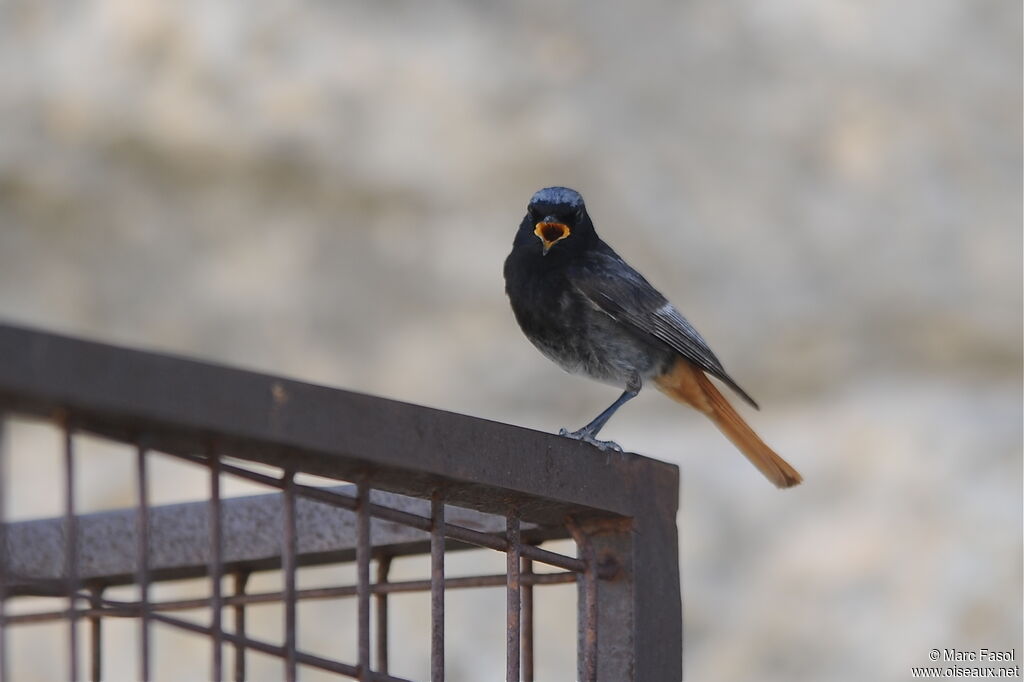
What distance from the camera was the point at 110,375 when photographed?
69.4 inches

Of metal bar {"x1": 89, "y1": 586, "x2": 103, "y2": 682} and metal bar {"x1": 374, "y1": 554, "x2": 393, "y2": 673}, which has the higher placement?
metal bar {"x1": 374, "y1": 554, "x2": 393, "y2": 673}

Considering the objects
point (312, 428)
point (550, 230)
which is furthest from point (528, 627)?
point (550, 230)

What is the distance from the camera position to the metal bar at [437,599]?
7.25ft

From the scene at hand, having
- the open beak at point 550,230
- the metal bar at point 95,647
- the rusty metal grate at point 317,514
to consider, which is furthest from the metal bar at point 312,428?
the open beak at point 550,230

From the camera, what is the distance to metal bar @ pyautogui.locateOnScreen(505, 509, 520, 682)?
233 centimetres

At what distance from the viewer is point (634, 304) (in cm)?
441

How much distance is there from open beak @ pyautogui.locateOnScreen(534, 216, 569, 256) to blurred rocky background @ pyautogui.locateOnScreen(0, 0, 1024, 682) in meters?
1.90

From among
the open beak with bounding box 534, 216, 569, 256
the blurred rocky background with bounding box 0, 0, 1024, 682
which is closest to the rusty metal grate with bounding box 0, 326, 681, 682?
the open beak with bounding box 534, 216, 569, 256

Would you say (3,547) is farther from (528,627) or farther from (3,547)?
(528,627)

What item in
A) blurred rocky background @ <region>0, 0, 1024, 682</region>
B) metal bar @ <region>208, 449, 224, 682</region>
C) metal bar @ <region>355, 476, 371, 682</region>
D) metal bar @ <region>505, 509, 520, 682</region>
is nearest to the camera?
metal bar @ <region>208, 449, 224, 682</region>

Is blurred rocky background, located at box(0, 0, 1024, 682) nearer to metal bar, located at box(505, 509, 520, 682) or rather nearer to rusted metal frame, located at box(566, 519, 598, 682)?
rusted metal frame, located at box(566, 519, 598, 682)

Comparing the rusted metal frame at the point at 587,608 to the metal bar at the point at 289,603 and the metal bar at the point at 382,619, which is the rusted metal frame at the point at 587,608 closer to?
the metal bar at the point at 382,619

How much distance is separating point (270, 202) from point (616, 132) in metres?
1.46

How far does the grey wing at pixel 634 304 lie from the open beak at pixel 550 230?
0.12 metres
